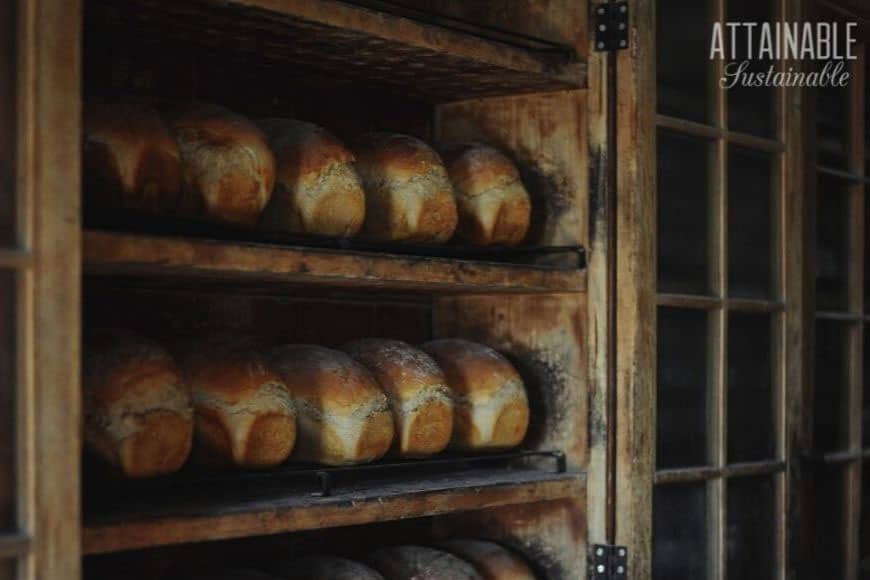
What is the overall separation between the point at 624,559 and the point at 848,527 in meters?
0.91

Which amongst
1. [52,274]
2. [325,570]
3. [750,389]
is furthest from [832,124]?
[52,274]

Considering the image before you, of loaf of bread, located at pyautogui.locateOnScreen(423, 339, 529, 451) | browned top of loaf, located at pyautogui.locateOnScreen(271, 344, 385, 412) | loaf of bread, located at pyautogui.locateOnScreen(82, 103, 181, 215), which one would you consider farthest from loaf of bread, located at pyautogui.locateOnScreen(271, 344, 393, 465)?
loaf of bread, located at pyautogui.locateOnScreen(82, 103, 181, 215)

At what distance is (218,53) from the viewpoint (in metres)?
2.15

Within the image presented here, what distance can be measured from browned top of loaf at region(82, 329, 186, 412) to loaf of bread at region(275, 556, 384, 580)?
49cm

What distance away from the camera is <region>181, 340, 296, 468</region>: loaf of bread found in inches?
73.8

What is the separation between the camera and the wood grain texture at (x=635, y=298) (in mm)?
2295

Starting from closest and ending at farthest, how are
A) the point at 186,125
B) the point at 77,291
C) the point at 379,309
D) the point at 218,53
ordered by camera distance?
the point at 77,291
the point at 186,125
the point at 218,53
the point at 379,309

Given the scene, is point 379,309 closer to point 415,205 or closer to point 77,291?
point 415,205

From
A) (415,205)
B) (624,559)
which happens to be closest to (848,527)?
(624,559)

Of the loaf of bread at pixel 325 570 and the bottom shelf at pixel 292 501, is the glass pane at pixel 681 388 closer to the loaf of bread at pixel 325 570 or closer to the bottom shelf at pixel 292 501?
the bottom shelf at pixel 292 501

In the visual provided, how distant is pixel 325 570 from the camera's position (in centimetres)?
211

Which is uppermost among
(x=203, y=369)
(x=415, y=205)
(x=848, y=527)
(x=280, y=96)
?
(x=280, y=96)

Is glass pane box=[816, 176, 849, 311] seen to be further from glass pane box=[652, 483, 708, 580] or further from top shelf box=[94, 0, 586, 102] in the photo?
top shelf box=[94, 0, 586, 102]

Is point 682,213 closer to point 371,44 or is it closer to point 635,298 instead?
point 635,298
